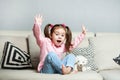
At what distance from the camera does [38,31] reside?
2.52 metres

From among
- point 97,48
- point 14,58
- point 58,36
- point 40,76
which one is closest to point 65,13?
point 97,48

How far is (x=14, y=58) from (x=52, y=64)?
433 millimetres

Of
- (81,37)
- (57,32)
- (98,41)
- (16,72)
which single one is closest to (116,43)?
(98,41)

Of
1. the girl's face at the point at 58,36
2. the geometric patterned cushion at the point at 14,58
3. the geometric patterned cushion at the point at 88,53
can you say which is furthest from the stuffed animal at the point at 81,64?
the geometric patterned cushion at the point at 14,58

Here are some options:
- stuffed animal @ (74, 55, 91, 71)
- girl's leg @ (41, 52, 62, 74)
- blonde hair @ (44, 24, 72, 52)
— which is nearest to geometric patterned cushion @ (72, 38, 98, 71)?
stuffed animal @ (74, 55, 91, 71)

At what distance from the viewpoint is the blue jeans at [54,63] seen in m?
2.46

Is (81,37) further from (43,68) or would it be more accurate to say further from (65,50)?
(43,68)

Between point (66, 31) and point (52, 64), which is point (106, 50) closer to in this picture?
point (66, 31)

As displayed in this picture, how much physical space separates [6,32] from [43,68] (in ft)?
2.30

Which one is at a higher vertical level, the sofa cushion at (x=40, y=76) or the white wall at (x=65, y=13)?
the white wall at (x=65, y=13)

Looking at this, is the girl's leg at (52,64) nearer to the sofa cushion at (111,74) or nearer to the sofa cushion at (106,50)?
the sofa cushion at (111,74)

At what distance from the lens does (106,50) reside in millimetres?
2994

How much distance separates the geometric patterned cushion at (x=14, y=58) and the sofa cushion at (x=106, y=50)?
0.71m

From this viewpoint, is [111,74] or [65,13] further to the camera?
[65,13]
